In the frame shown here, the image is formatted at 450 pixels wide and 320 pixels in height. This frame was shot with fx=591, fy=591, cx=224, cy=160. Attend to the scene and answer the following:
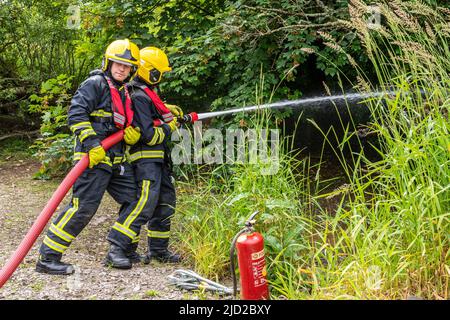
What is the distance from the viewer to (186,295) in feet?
12.4

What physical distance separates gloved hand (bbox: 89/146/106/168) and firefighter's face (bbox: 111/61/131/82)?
59 cm

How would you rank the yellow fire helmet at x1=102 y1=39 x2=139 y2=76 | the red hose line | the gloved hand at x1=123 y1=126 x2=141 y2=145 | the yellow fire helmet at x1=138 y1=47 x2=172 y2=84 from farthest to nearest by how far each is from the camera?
the yellow fire helmet at x1=138 y1=47 x2=172 y2=84 → the gloved hand at x1=123 y1=126 x2=141 y2=145 → the yellow fire helmet at x1=102 y1=39 x2=139 y2=76 → the red hose line

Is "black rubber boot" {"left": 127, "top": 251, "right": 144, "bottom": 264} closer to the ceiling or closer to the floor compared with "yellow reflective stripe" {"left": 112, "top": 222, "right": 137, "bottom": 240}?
closer to the floor

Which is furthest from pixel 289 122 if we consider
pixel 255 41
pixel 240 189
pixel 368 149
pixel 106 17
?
pixel 240 189

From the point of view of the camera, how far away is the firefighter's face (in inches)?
173

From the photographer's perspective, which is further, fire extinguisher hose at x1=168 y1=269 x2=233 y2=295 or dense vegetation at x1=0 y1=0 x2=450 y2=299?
fire extinguisher hose at x1=168 y1=269 x2=233 y2=295

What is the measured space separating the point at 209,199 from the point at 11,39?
4921mm

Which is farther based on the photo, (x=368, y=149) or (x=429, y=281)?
(x=368, y=149)

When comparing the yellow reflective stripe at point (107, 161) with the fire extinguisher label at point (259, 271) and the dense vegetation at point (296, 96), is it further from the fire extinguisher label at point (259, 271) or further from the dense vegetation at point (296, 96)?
the fire extinguisher label at point (259, 271)

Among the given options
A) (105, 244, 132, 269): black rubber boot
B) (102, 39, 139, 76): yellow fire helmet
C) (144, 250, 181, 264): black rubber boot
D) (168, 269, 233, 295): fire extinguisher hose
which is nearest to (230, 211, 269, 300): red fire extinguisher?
(168, 269, 233, 295): fire extinguisher hose

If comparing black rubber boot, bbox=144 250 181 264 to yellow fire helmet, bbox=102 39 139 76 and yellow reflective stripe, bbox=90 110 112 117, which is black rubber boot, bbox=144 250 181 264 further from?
yellow fire helmet, bbox=102 39 139 76

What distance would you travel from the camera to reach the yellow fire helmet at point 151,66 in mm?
4547

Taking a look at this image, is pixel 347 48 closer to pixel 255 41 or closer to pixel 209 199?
pixel 255 41

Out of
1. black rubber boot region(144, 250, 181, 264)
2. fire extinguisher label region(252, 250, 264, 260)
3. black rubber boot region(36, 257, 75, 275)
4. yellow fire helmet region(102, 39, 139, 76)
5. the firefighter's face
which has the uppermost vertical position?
yellow fire helmet region(102, 39, 139, 76)
